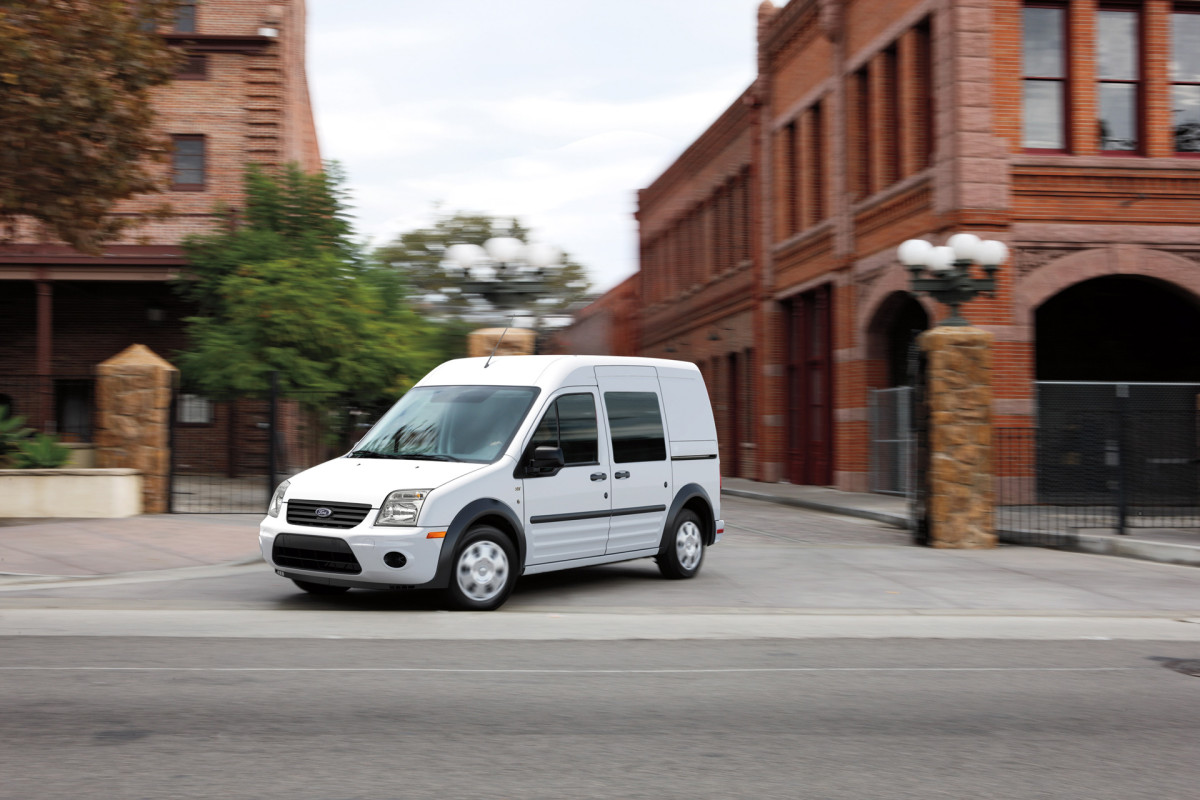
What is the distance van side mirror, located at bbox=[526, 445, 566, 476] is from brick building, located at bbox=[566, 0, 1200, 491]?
7.88m

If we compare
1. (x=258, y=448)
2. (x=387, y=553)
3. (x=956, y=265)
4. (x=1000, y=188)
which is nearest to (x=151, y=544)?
(x=387, y=553)

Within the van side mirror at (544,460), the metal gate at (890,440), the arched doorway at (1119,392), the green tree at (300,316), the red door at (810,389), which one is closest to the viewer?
the van side mirror at (544,460)

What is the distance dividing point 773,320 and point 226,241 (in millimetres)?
13303

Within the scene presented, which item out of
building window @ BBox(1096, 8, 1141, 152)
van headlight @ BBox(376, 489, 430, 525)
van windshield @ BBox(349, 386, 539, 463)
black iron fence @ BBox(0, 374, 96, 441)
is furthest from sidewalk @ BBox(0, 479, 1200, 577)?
black iron fence @ BBox(0, 374, 96, 441)

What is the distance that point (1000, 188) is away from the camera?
2009 centimetres

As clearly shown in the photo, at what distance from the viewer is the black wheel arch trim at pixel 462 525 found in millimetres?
9031

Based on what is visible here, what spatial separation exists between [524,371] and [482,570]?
6.20ft

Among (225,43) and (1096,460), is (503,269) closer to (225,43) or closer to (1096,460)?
(1096,460)

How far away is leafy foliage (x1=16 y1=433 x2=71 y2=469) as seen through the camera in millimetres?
15555

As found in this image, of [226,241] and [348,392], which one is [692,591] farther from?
[226,241]

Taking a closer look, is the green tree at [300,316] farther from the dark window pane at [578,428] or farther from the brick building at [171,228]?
the dark window pane at [578,428]

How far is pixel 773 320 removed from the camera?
3088 centimetres

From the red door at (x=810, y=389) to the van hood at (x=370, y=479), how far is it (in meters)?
18.7

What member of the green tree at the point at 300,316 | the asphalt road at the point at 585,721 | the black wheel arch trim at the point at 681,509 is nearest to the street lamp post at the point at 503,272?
the green tree at the point at 300,316
